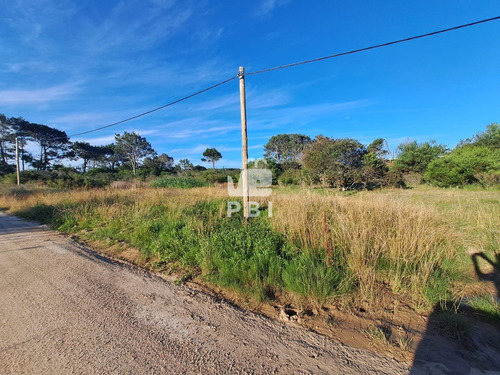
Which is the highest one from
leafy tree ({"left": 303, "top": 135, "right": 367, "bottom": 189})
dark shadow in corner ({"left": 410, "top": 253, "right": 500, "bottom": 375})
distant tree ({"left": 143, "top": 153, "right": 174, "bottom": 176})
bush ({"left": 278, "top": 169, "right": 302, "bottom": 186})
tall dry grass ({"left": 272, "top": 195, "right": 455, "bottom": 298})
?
distant tree ({"left": 143, "top": 153, "right": 174, "bottom": 176})

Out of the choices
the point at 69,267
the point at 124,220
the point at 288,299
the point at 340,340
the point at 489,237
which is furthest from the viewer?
the point at 124,220

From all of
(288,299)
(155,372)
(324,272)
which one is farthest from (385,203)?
(155,372)

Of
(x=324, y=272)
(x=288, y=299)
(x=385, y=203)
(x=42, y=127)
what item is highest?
(x=42, y=127)

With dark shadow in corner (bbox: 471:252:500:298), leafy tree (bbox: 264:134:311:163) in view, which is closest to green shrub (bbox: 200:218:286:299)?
dark shadow in corner (bbox: 471:252:500:298)

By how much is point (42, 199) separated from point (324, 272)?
14492 mm

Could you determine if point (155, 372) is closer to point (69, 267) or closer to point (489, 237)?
point (69, 267)

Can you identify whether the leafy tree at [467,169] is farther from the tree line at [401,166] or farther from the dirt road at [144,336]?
the dirt road at [144,336]

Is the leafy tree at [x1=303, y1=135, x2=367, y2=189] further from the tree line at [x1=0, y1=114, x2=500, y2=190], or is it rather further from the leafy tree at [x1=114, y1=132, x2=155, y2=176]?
the leafy tree at [x1=114, y1=132, x2=155, y2=176]

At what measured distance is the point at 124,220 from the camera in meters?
6.38

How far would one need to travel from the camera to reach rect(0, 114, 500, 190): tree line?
15.0 m

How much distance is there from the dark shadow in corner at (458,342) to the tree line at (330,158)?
441 centimetres

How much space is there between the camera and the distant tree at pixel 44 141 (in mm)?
35281

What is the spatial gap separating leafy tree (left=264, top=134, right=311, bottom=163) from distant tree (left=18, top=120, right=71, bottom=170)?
3789cm

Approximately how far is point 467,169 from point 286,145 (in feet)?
106
